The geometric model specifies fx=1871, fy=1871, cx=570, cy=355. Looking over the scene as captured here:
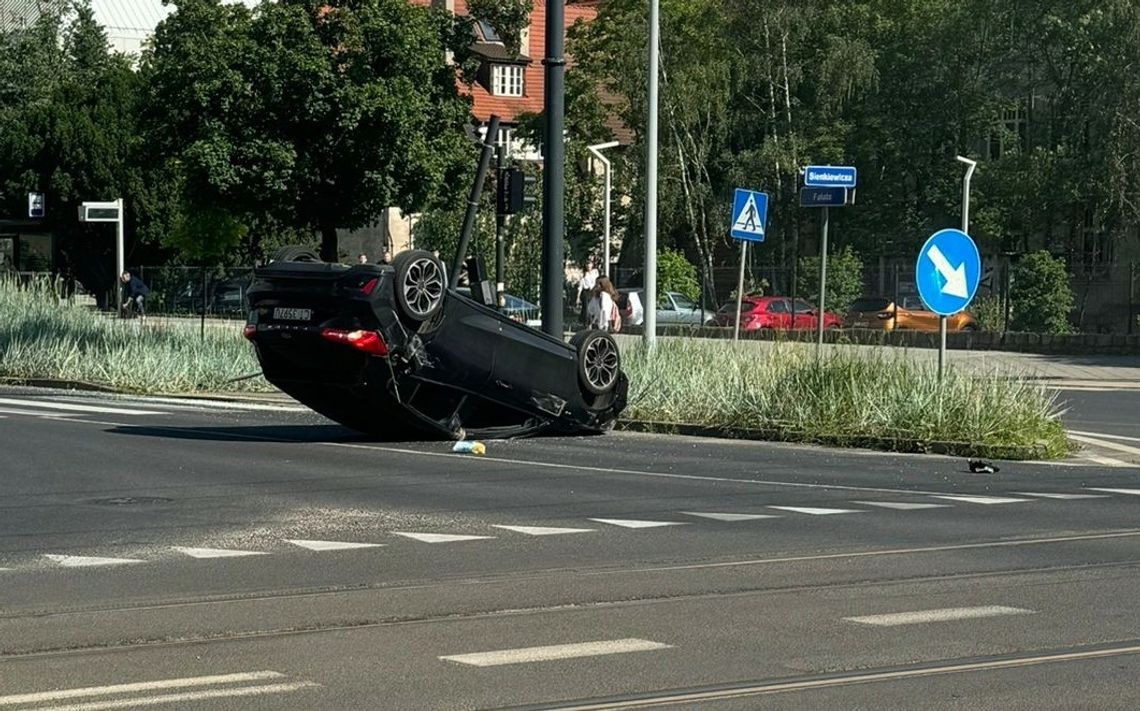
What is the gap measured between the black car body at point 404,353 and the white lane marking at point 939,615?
8762 mm

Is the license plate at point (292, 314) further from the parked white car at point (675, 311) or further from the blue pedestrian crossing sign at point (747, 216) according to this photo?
the parked white car at point (675, 311)

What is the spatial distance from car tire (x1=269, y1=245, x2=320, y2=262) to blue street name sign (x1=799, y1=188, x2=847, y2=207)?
593 centimetres

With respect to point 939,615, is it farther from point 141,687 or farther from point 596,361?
point 596,361

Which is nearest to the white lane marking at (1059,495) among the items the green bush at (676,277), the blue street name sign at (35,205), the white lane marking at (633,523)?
the white lane marking at (633,523)

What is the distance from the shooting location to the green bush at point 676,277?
52500 mm

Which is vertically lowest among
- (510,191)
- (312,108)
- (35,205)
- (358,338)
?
(358,338)

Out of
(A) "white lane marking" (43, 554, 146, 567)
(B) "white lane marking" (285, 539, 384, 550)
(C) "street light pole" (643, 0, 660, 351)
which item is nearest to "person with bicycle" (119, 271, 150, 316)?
(C) "street light pole" (643, 0, 660, 351)

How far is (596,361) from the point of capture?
1938 centimetres

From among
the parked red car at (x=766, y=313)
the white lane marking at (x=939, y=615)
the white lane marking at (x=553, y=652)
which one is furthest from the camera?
the parked red car at (x=766, y=313)

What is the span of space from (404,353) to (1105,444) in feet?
24.5

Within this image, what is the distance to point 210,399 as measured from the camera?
2561cm

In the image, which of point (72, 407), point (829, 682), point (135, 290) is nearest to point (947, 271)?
point (72, 407)

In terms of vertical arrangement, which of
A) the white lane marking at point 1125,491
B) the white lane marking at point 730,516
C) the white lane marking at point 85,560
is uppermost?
the white lane marking at point 1125,491

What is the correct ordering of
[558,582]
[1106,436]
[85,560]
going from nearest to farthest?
[558,582] < [85,560] < [1106,436]
